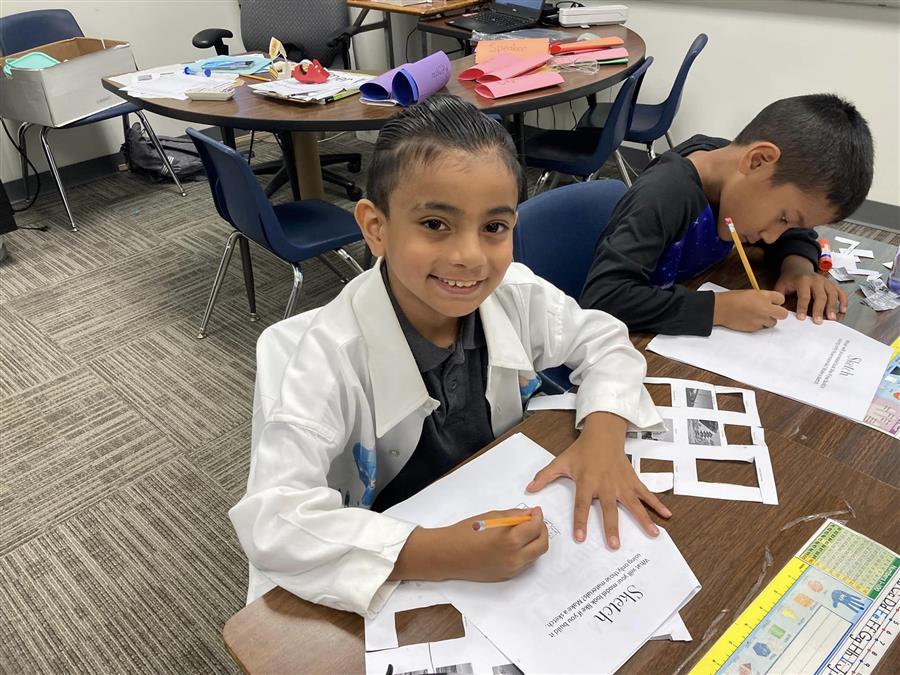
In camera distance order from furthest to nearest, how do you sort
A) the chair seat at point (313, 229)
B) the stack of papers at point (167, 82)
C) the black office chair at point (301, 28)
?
the black office chair at point (301, 28) → the stack of papers at point (167, 82) → the chair seat at point (313, 229)

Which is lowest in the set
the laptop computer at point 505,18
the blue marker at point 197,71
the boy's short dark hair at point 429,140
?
the blue marker at point 197,71

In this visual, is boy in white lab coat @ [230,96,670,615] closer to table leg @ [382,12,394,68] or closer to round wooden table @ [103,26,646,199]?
round wooden table @ [103,26,646,199]

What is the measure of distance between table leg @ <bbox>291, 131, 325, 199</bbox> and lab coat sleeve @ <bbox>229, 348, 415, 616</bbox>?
217cm

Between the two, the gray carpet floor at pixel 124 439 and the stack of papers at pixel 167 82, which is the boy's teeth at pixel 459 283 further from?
the stack of papers at pixel 167 82

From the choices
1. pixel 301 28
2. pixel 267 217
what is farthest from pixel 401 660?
pixel 301 28

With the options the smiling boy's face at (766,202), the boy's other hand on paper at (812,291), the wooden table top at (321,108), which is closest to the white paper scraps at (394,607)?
the boy's other hand on paper at (812,291)

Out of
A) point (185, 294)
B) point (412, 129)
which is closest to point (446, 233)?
point (412, 129)

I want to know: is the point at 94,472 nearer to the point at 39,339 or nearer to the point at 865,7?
the point at 39,339

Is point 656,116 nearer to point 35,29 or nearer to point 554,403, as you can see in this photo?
point 554,403

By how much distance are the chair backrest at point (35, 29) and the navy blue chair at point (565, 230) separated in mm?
3207

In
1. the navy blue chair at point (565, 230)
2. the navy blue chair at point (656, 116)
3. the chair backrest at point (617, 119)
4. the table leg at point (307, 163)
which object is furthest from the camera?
the navy blue chair at point (656, 116)

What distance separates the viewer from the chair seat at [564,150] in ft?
8.61

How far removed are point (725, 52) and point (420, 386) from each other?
3122 millimetres

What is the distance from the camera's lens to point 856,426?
0.90 meters
